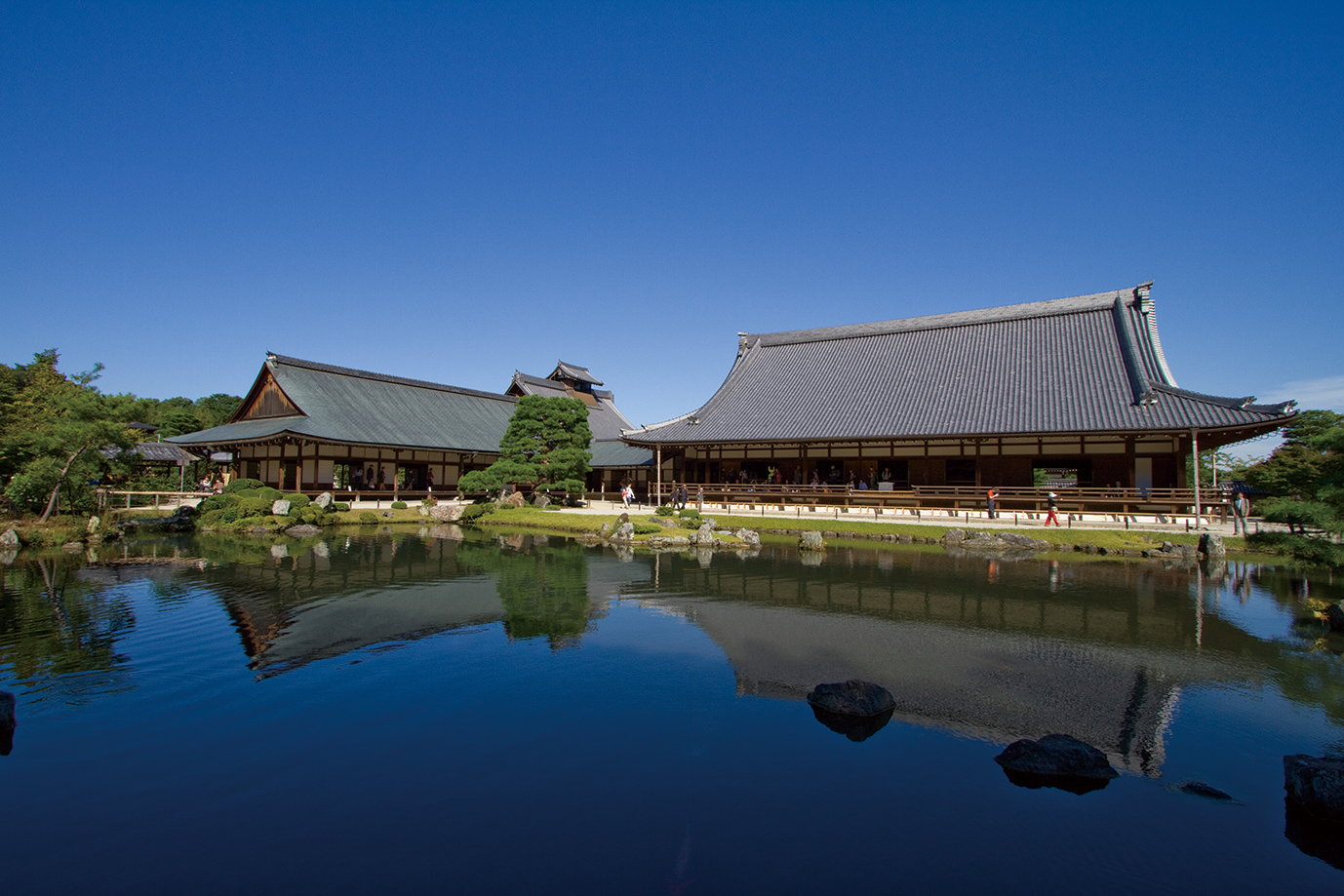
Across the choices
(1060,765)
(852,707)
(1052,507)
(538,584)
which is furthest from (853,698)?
(1052,507)

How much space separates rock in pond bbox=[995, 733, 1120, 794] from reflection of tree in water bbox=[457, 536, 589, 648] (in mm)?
6675

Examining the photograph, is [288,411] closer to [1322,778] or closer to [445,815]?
[445,815]

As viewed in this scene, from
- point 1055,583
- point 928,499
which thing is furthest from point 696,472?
point 1055,583

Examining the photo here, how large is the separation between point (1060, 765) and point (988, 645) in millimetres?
4464

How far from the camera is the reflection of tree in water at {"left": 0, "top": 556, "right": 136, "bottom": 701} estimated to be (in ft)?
29.0

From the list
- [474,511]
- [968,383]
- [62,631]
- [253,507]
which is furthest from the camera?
[474,511]

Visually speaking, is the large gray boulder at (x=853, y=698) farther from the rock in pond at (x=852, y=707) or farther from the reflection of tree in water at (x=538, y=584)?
the reflection of tree in water at (x=538, y=584)

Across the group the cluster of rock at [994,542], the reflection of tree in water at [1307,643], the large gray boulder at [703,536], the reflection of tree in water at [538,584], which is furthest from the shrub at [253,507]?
the reflection of tree in water at [1307,643]

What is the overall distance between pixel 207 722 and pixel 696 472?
29.7 m

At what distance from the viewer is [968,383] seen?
31.9m

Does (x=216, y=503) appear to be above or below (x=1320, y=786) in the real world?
above

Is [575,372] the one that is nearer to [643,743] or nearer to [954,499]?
[954,499]

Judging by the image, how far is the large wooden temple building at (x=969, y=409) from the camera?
26172 mm

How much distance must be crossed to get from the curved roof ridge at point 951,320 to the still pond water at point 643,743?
2313cm
